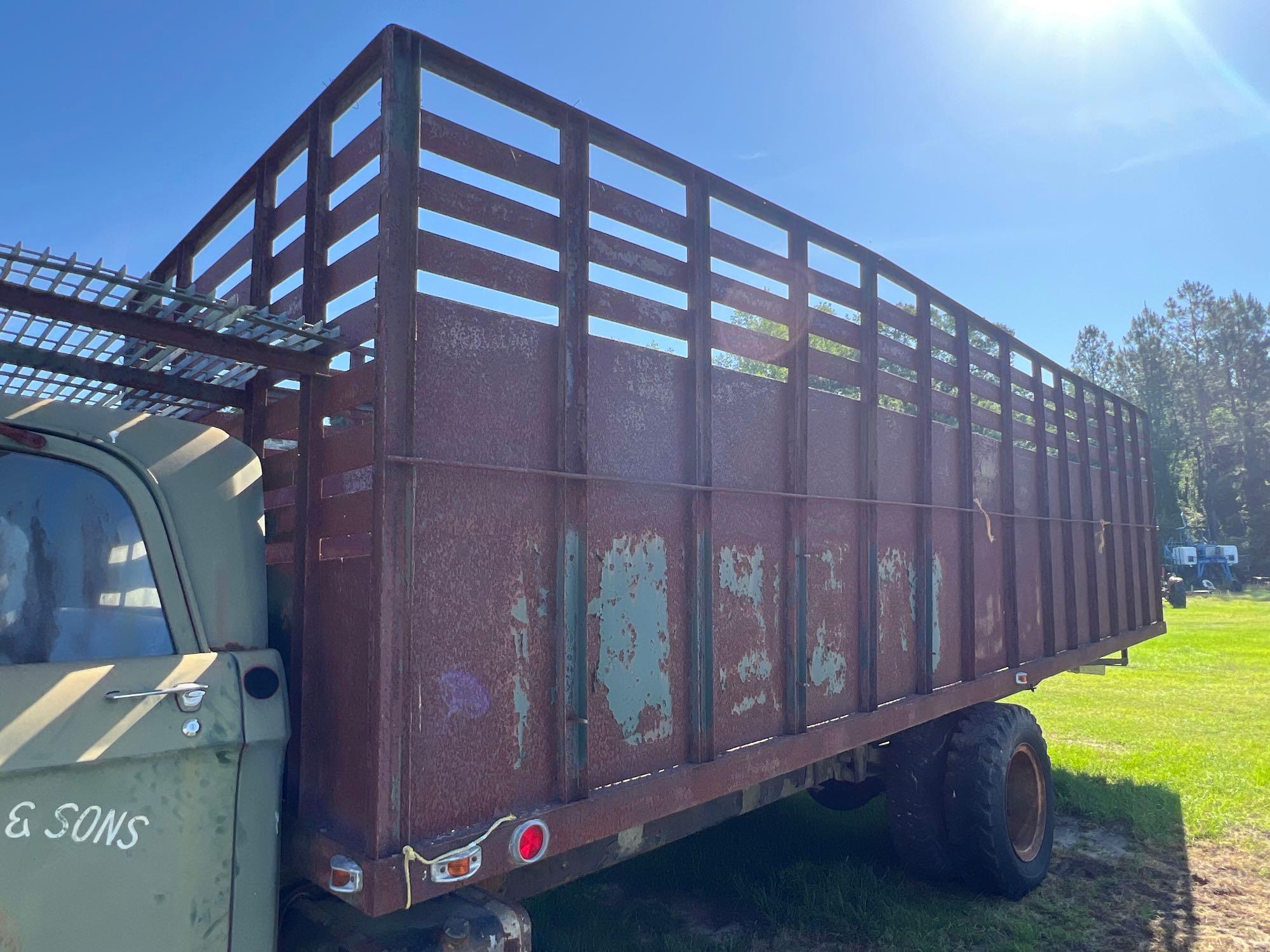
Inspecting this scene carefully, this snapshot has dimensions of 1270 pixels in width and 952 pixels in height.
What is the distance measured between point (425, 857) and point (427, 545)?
2.41ft

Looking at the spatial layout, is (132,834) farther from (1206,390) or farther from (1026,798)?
(1206,390)

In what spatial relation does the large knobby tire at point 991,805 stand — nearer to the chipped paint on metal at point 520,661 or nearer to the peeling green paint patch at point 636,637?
the peeling green paint patch at point 636,637

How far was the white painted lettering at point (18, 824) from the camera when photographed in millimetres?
1678

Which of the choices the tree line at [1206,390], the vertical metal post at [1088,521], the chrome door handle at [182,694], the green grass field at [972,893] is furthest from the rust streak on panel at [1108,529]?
the tree line at [1206,390]

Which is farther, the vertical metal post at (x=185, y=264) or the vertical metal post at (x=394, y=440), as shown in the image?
the vertical metal post at (x=185, y=264)

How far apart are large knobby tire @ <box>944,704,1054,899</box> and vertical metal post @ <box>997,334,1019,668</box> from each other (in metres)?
0.46

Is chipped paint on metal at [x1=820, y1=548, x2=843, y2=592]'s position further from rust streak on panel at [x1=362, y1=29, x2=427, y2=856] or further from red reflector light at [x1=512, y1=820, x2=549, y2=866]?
rust streak on panel at [x1=362, y1=29, x2=427, y2=856]

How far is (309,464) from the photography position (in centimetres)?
246

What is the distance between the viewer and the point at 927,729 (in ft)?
14.8

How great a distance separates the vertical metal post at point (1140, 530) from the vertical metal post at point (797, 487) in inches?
218

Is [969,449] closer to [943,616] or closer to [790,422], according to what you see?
[943,616]

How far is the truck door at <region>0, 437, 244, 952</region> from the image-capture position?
1717 millimetres

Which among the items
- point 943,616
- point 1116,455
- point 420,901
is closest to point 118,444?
point 420,901

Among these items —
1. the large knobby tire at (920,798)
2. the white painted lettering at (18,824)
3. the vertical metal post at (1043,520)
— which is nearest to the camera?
the white painted lettering at (18,824)
